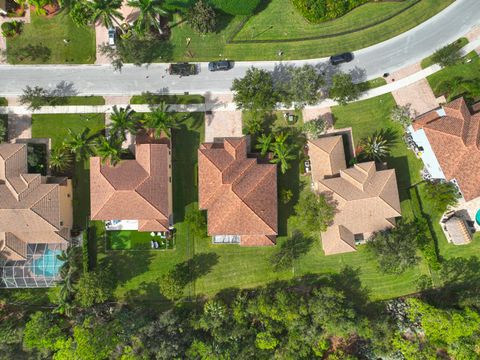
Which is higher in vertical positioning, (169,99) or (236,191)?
(169,99)

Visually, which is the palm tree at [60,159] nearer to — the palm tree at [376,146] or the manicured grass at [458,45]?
the palm tree at [376,146]

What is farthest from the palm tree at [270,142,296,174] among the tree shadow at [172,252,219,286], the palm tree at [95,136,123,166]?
the palm tree at [95,136,123,166]

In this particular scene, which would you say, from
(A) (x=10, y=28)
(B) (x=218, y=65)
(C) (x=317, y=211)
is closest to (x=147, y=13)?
(B) (x=218, y=65)

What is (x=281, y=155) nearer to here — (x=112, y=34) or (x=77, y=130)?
(x=112, y=34)

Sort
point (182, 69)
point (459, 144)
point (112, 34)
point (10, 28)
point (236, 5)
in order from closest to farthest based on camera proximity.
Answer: point (459, 144), point (236, 5), point (112, 34), point (10, 28), point (182, 69)

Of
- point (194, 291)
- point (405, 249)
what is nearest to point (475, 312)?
point (405, 249)

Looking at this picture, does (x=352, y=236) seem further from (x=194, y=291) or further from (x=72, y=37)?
(x=72, y=37)

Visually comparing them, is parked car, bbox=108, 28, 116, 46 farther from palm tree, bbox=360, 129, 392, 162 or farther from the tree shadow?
palm tree, bbox=360, 129, 392, 162
